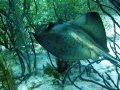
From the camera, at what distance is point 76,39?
2.10 metres

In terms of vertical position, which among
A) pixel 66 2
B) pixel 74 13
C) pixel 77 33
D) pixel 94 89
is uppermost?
pixel 66 2

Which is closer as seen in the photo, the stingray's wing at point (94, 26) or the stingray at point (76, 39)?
the stingray at point (76, 39)

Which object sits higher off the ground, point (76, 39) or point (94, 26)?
point (94, 26)

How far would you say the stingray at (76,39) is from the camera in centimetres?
189

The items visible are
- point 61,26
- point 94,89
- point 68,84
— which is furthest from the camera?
point 68,84

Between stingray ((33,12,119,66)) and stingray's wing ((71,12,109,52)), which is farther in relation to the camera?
stingray's wing ((71,12,109,52))

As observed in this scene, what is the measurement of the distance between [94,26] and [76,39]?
561 millimetres

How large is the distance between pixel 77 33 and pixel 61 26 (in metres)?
0.39

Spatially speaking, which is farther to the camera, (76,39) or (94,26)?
(94,26)

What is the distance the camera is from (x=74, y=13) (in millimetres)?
5309

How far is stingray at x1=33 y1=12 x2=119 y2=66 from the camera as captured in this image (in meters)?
1.89

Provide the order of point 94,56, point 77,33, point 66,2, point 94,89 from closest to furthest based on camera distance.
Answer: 1. point 94,56
2. point 77,33
3. point 94,89
4. point 66,2

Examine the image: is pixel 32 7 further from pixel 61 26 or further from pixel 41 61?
pixel 61 26

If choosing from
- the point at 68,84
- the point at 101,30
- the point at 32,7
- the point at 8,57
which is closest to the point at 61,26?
the point at 101,30
